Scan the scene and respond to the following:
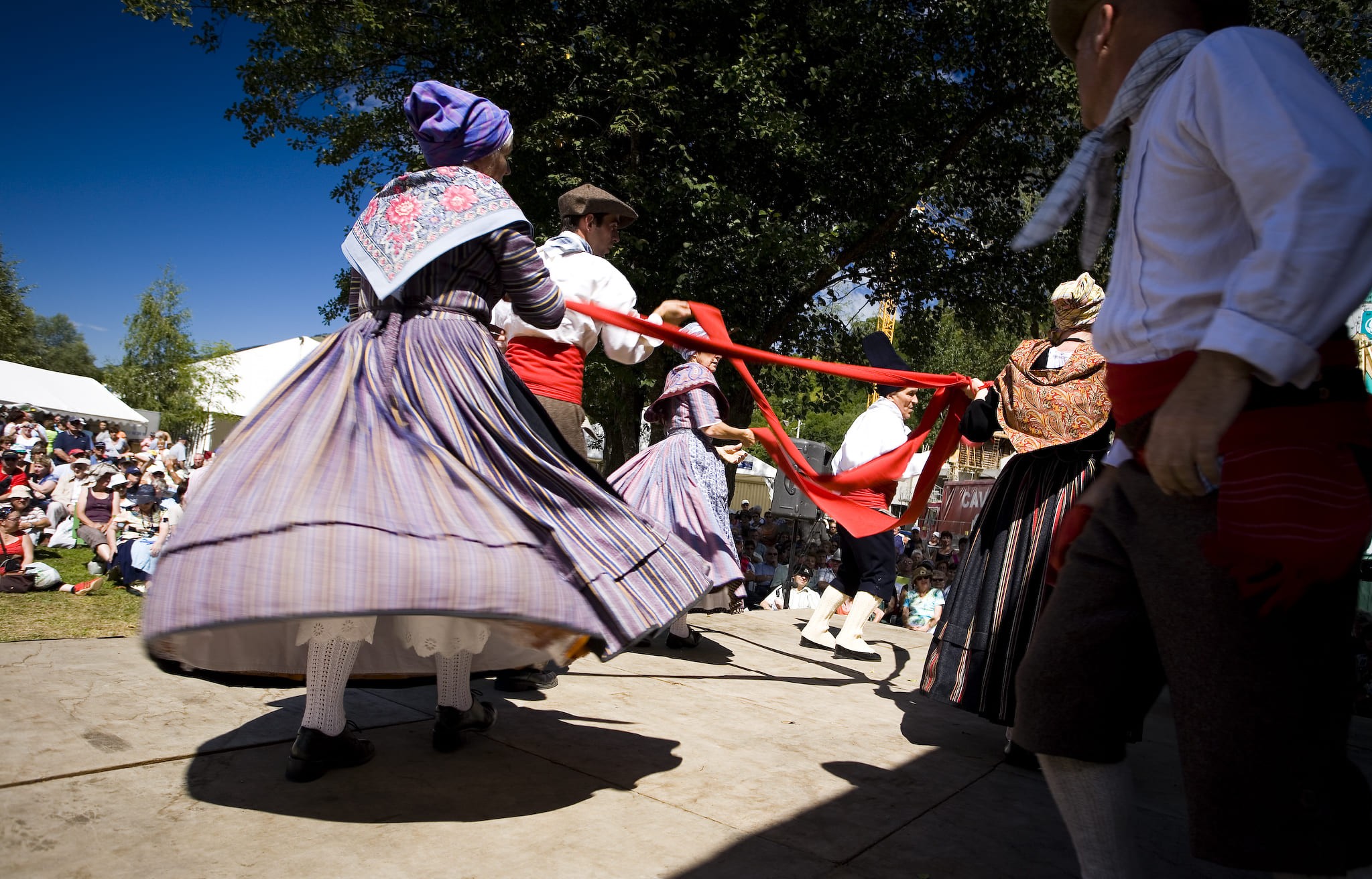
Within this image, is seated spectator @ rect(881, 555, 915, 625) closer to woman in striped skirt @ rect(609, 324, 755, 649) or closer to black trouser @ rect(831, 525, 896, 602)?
black trouser @ rect(831, 525, 896, 602)

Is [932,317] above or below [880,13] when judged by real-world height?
below

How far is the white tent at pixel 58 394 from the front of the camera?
25.0m

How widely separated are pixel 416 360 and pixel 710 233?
821 centimetres

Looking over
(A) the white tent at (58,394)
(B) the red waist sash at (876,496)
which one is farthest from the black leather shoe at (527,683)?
(A) the white tent at (58,394)

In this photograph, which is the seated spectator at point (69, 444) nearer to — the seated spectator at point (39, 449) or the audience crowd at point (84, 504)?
the audience crowd at point (84, 504)

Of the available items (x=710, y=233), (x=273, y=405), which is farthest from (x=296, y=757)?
(x=710, y=233)

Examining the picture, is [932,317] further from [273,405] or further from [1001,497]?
[273,405]

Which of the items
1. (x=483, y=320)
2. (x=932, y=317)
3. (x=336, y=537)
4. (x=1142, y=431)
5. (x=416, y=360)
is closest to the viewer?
(x=1142, y=431)

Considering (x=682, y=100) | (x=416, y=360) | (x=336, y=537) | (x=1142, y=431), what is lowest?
(x=336, y=537)

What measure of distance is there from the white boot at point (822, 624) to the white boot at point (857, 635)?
0.44 ft

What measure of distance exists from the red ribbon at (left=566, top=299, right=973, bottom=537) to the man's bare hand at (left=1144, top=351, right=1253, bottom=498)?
218cm

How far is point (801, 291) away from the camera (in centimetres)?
1095

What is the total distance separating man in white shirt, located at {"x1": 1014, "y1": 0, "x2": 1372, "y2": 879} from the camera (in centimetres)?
109

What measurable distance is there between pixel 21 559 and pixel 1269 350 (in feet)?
31.4
